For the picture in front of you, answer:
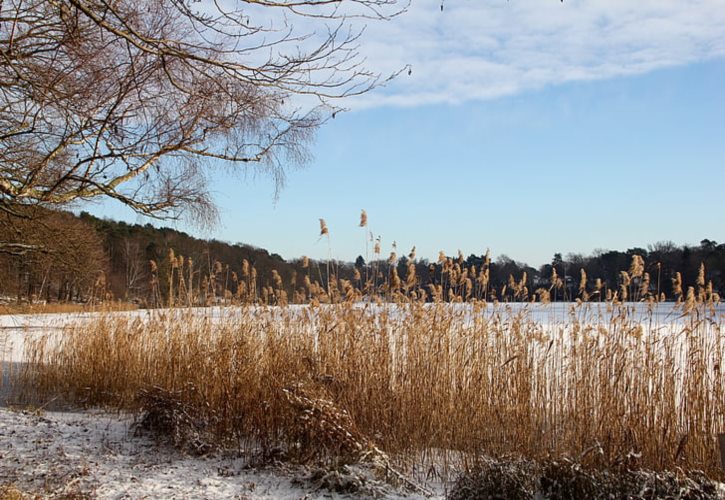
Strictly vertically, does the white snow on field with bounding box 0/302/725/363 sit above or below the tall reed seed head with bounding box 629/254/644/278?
below

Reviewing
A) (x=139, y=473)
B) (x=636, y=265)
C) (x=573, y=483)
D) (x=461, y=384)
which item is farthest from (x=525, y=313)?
(x=139, y=473)

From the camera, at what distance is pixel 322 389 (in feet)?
14.0

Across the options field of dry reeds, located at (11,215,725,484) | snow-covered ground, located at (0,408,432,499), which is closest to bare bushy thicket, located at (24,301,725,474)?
field of dry reeds, located at (11,215,725,484)

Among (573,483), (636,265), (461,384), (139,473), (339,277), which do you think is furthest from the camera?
(339,277)

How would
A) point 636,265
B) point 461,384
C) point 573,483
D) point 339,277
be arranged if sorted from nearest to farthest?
point 573,483 → point 636,265 → point 461,384 → point 339,277

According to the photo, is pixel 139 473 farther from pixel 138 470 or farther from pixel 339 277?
pixel 339 277

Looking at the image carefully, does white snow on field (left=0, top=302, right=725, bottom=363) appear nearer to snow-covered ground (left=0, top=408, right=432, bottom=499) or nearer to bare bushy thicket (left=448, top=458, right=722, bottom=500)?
bare bushy thicket (left=448, top=458, right=722, bottom=500)

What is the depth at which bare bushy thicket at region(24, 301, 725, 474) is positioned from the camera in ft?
Answer: 13.1

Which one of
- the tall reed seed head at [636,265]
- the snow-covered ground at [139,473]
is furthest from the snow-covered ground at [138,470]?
the tall reed seed head at [636,265]

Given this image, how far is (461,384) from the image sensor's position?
4465 millimetres

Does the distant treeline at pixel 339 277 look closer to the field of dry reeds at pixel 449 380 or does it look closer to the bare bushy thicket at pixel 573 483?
the field of dry reeds at pixel 449 380

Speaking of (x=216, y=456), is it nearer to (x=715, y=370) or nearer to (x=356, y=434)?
(x=356, y=434)

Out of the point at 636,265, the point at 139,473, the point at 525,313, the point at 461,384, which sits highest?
the point at 636,265

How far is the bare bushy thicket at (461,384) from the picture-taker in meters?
4.00
